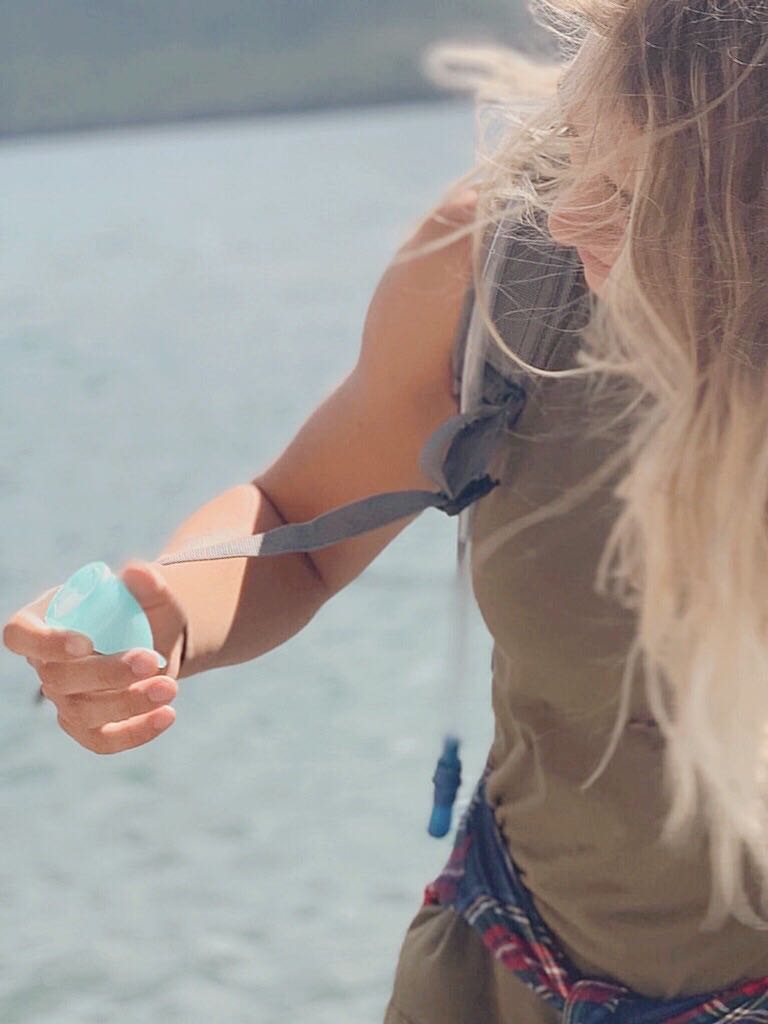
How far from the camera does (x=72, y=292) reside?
4.64m

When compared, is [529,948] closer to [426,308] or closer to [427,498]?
[427,498]

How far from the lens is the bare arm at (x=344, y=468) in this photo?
0.87 m

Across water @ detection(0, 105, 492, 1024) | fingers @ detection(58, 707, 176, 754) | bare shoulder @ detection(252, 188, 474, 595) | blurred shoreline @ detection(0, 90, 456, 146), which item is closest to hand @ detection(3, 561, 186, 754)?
fingers @ detection(58, 707, 176, 754)

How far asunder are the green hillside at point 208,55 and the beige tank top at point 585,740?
7.83 meters

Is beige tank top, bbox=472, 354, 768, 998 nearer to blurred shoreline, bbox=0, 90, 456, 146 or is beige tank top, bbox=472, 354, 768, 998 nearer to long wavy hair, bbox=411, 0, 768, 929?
long wavy hair, bbox=411, 0, 768, 929

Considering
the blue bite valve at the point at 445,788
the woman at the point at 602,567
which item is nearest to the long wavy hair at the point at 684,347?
the woman at the point at 602,567

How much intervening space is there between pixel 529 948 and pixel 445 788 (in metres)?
0.14

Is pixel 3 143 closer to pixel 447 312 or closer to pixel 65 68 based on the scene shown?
pixel 65 68

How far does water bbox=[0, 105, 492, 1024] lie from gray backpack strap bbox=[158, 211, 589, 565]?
0.57 ft

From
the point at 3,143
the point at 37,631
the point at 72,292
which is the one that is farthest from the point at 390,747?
the point at 3,143

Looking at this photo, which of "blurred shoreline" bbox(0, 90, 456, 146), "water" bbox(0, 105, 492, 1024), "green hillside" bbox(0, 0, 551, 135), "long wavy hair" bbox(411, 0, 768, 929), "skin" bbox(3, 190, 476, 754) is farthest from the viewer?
"green hillside" bbox(0, 0, 551, 135)

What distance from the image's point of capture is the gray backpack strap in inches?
31.4

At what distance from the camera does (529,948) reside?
0.86 metres

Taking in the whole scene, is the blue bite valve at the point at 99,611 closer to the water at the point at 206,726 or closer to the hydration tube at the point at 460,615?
the hydration tube at the point at 460,615
